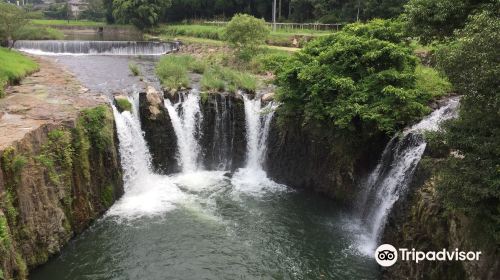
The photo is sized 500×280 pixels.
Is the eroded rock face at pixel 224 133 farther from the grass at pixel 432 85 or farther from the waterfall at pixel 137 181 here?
the grass at pixel 432 85

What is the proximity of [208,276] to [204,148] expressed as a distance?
29.6ft

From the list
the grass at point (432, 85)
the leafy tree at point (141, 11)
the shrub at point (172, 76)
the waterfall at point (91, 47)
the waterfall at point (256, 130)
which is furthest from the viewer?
the leafy tree at point (141, 11)

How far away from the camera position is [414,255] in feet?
35.1

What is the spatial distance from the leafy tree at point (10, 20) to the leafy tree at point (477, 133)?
2909cm

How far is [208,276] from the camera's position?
11844mm

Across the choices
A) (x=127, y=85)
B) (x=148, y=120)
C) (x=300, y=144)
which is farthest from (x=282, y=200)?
(x=127, y=85)

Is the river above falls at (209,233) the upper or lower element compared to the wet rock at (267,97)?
lower

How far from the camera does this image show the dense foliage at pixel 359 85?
45.0ft

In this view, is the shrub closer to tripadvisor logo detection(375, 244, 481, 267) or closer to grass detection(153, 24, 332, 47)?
grass detection(153, 24, 332, 47)

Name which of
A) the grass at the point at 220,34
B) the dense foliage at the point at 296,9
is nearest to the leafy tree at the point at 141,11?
the grass at the point at 220,34

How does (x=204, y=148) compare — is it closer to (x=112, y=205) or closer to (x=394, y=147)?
(x=112, y=205)

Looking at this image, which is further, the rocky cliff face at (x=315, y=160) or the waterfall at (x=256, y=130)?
the waterfall at (x=256, y=130)

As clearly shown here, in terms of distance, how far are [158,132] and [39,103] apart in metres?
5.00

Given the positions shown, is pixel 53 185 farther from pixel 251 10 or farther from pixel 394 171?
pixel 251 10
